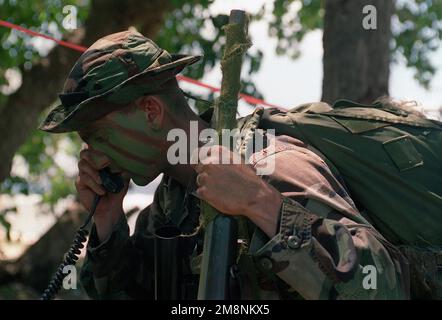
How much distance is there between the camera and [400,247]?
131 inches

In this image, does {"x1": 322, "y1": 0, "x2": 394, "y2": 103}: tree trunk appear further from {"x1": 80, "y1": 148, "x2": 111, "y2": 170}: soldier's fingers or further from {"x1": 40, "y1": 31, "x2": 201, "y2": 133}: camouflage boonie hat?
{"x1": 80, "y1": 148, "x2": 111, "y2": 170}: soldier's fingers

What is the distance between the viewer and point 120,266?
390cm

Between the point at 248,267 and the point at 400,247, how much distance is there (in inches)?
24.5

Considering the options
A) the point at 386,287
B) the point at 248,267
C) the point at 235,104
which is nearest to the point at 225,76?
the point at 235,104

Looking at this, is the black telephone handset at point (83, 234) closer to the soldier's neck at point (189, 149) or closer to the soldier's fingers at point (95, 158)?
the soldier's fingers at point (95, 158)

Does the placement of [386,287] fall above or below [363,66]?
below

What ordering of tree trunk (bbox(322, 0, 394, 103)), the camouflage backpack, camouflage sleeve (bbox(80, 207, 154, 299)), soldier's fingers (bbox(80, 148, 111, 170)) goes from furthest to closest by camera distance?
tree trunk (bbox(322, 0, 394, 103)) < camouflage sleeve (bbox(80, 207, 154, 299)) < soldier's fingers (bbox(80, 148, 111, 170)) < the camouflage backpack

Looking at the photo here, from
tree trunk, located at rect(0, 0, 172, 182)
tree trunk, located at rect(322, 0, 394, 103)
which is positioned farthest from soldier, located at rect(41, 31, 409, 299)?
tree trunk, located at rect(0, 0, 172, 182)

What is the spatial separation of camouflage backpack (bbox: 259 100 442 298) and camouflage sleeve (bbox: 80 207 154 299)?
890 mm

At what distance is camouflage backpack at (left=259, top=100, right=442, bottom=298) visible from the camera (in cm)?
338

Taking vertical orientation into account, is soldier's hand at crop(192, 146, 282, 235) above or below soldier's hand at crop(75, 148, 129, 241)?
above

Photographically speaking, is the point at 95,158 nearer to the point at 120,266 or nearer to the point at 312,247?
the point at 120,266

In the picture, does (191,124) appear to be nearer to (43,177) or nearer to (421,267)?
(421,267)
